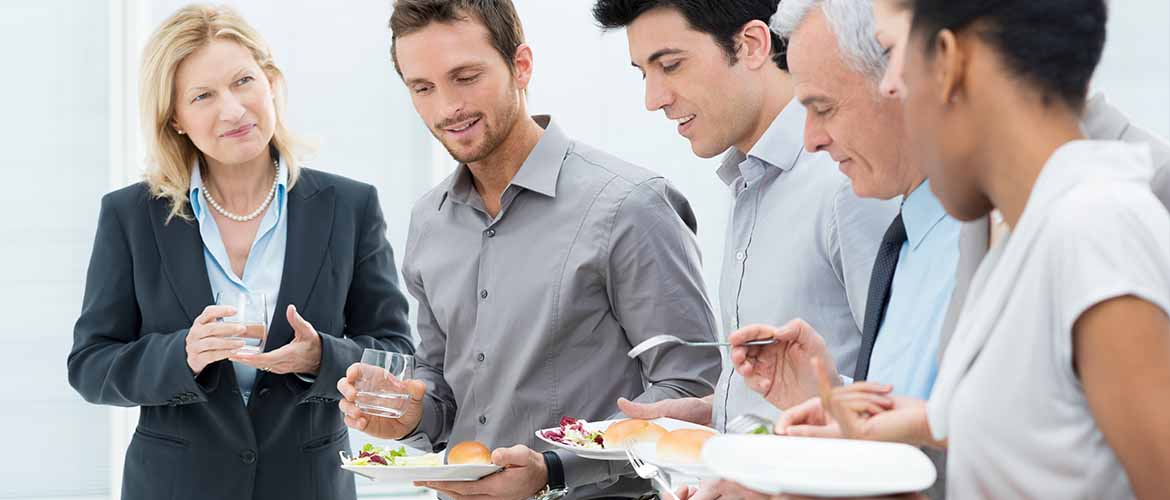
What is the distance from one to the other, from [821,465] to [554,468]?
1321mm

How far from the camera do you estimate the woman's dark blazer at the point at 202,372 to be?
2869mm

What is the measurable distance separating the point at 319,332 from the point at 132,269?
48cm

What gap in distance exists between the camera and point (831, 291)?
2.00 metres

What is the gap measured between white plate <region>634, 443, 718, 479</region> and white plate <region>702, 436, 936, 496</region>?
65 centimetres

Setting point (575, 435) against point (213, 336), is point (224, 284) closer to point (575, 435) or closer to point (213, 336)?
point (213, 336)

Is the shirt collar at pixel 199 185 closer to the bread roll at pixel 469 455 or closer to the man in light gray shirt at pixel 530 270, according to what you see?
the man in light gray shirt at pixel 530 270

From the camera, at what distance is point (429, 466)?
2.23m

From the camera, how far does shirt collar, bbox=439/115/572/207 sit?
2.61m

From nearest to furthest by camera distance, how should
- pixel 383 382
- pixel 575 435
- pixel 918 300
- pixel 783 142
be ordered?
pixel 918 300 < pixel 783 142 < pixel 575 435 < pixel 383 382

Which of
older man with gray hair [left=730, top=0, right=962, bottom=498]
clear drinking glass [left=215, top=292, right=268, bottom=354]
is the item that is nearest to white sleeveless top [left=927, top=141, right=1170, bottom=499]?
older man with gray hair [left=730, top=0, right=962, bottom=498]

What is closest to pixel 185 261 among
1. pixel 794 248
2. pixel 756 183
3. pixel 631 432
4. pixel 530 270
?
pixel 530 270

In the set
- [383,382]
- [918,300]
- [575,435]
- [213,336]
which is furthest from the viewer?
[213,336]

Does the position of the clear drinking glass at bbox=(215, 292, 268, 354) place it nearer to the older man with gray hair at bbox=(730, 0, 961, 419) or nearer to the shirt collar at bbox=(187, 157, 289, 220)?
the shirt collar at bbox=(187, 157, 289, 220)

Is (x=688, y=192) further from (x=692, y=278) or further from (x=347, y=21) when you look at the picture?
(x=692, y=278)
